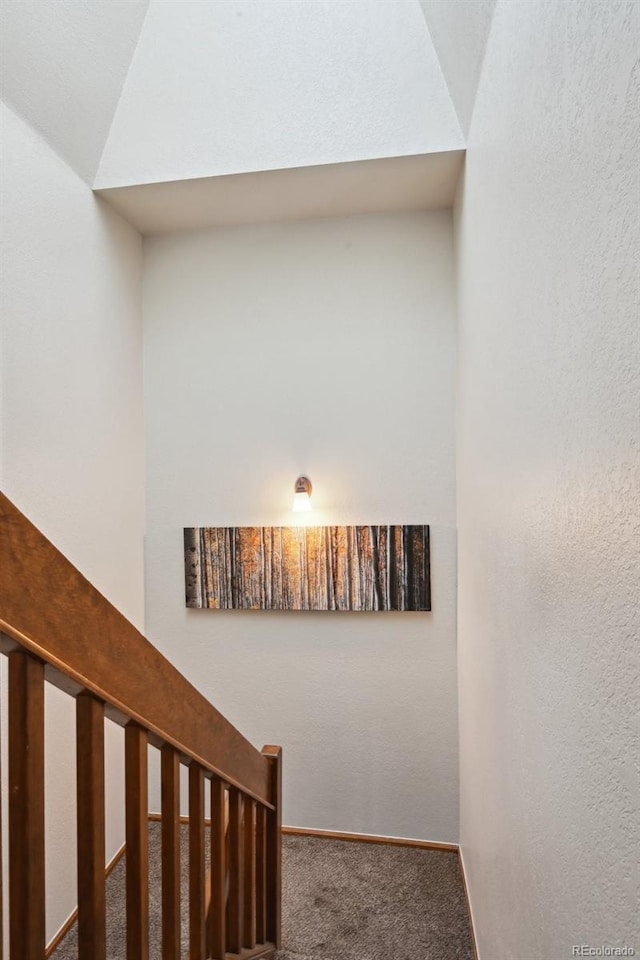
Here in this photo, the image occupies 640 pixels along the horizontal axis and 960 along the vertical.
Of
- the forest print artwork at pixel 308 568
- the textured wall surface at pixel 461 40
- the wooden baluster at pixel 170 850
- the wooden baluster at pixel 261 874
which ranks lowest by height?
the wooden baluster at pixel 261 874

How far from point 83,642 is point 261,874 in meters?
1.45

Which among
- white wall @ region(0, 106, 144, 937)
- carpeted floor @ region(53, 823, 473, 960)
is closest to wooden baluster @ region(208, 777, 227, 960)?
carpeted floor @ region(53, 823, 473, 960)

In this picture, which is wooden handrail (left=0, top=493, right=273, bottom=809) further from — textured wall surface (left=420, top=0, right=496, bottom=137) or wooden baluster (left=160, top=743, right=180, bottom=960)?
textured wall surface (left=420, top=0, right=496, bottom=137)

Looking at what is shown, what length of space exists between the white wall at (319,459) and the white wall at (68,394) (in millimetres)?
211

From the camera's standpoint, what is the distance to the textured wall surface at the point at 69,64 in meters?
1.80

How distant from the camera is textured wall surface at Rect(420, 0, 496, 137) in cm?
160

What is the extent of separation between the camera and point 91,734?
0.79m

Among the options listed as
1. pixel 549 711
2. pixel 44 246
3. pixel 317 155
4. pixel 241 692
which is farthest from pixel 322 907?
pixel 317 155

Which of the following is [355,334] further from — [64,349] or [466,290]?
[64,349]

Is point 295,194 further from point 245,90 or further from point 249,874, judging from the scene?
point 249,874

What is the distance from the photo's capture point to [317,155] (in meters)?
2.25

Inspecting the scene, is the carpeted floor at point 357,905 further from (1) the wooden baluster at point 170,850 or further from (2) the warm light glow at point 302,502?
(2) the warm light glow at point 302,502

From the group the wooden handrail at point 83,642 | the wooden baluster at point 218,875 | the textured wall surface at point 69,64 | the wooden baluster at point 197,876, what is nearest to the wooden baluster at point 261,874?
the wooden baluster at point 218,875

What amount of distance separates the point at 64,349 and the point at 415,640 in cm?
198
